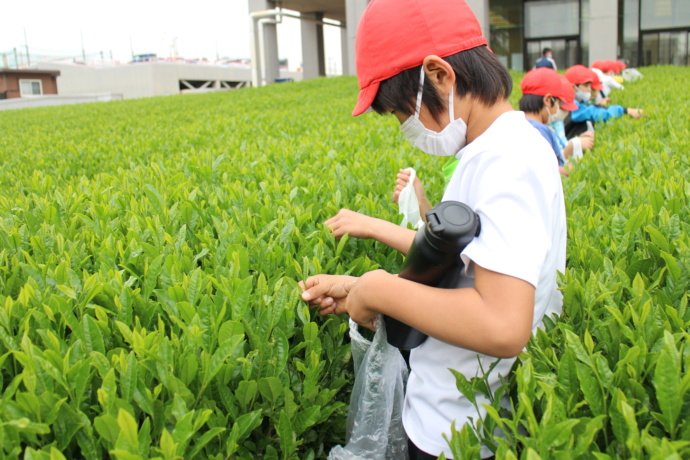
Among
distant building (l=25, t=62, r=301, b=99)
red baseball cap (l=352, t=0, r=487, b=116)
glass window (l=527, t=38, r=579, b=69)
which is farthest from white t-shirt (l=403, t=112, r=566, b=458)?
distant building (l=25, t=62, r=301, b=99)

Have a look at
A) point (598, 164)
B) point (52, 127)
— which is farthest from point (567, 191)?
point (52, 127)

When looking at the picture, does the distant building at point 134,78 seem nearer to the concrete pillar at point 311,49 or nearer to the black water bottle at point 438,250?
the concrete pillar at point 311,49

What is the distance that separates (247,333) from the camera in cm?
157

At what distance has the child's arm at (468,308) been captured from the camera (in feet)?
3.84

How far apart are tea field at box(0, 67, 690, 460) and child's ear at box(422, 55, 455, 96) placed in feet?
2.14

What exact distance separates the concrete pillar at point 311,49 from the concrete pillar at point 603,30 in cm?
1683

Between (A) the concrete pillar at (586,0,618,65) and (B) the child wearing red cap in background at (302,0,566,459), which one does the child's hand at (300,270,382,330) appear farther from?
(A) the concrete pillar at (586,0,618,65)

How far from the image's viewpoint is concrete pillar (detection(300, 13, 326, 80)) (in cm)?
3422

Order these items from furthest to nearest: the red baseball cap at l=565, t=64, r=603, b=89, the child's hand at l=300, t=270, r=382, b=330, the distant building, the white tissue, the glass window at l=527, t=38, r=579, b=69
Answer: the distant building → the glass window at l=527, t=38, r=579, b=69 → the red baseball cap at l=565, t=64, r=603, b=89 → the white tissue → the child's hand at l=300, t=270, r=382, b=330

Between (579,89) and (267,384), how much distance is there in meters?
7.74

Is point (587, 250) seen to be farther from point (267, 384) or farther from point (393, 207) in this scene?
point (267, 384)

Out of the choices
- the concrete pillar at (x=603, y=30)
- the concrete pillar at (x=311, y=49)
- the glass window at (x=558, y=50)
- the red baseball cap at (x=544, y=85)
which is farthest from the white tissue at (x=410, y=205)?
the concrete pillar at (x=311, y=49)

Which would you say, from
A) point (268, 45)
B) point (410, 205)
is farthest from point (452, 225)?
point (268, 45)

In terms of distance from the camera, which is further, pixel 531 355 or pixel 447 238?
pixel 531 355
